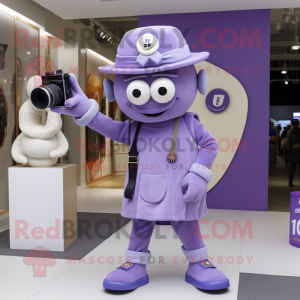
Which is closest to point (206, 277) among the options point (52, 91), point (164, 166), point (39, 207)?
point (164, 166)

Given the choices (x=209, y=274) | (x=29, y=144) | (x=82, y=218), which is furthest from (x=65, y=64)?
(x=209, y=274)

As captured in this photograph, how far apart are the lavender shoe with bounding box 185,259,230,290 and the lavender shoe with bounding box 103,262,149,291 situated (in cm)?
34

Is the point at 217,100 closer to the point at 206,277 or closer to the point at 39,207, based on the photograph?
the point at 39,207

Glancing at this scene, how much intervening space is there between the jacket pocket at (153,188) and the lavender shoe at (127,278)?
1.75 feet

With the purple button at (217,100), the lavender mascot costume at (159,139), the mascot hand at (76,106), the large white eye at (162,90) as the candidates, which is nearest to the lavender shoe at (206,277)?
the lavender mascot costume at (159,139)

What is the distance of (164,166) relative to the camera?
251 centimetres

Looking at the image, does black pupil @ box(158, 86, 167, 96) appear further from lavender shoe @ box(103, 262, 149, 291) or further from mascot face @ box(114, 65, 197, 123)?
lavender shoe @ box(103, 262, 149, 291)

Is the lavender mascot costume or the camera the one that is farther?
the lavender mascot costume

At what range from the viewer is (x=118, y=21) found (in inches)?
300

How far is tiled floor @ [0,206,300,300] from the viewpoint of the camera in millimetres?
2598

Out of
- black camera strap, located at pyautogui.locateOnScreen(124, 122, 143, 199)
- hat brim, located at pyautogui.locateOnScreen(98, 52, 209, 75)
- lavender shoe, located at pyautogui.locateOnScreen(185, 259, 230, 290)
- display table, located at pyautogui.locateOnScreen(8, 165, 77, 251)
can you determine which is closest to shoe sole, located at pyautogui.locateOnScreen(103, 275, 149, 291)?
lavender shoe, located at pyautogui.locateOnScreen(185, 259, 230, 290)

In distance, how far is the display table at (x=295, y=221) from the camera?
11.8 ft

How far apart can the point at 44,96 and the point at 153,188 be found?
87 centimetres

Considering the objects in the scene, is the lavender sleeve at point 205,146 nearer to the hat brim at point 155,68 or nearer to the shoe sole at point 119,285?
the hat brim at point 155,68
